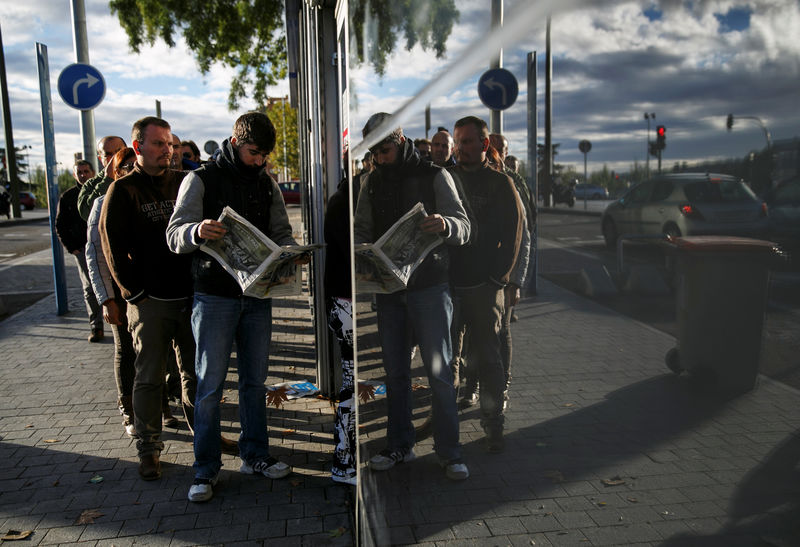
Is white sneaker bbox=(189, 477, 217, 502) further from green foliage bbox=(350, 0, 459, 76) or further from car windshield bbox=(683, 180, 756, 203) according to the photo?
car windshield bbox=(683, 180, 756, 203)

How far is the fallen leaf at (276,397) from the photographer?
519cm

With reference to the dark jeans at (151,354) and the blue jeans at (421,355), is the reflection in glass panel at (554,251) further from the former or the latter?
the dark jeans at (151,354)

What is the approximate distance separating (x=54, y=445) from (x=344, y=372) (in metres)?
2.26

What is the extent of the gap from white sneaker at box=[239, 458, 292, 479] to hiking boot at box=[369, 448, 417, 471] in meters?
2.38

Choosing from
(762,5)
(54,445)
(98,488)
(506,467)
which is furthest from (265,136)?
(762,5)

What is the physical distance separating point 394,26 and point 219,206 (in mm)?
2561

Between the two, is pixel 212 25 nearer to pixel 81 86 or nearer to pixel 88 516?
pixel 81 86

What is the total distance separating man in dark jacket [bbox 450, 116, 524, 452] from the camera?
0.74 meters

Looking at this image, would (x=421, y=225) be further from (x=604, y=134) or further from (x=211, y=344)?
(x=211, y=344)

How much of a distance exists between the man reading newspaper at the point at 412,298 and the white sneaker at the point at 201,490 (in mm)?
2295

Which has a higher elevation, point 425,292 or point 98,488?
point 425,292

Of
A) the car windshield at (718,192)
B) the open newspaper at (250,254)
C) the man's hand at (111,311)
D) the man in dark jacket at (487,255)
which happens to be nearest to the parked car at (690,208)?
the car windshield at (718,192)

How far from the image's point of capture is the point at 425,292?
1.11 metres

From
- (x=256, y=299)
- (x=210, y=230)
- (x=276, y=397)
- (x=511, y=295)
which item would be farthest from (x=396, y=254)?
(x=276, y=397)
